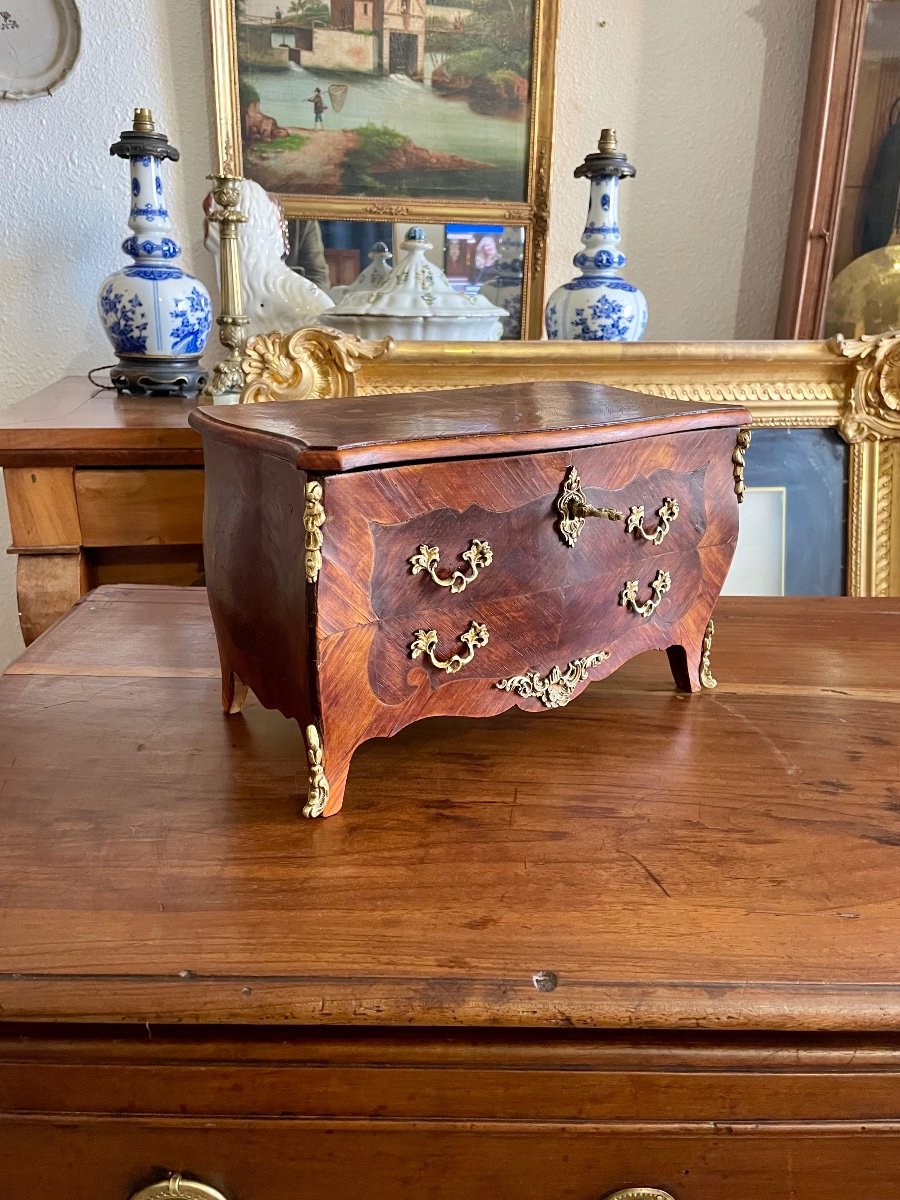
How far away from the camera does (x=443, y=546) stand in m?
0.60

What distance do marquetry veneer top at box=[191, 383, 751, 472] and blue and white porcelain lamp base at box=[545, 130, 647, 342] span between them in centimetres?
45

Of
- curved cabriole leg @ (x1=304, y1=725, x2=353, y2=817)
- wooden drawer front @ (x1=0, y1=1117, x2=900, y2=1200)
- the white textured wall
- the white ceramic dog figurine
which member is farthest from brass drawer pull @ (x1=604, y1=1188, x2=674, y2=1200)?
the white textured wall

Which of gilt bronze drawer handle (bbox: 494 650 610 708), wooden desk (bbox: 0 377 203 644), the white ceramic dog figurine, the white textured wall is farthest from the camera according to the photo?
the white textured wall

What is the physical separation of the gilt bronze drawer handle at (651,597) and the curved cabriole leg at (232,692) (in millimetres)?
321

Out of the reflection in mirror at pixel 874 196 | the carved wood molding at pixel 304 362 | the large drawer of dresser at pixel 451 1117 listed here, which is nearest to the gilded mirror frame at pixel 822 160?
the reflection in mirror at pixel 874 196

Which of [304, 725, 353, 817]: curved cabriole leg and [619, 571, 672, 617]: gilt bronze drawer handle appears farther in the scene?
[619, 571, 672, 617]: gilt bronze drawer handle

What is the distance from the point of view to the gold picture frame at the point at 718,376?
1.11 m

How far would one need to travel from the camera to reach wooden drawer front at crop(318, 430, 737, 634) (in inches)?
22.2

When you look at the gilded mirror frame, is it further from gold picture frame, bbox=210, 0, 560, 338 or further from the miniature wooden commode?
the miniature wooden commode

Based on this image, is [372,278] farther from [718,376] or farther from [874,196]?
[874,196]

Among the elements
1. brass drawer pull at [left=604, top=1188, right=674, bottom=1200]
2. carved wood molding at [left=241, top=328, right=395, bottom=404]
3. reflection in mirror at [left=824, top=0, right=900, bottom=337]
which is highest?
reflection in mirror at [left=824, top=0, right=900, bottom=337]

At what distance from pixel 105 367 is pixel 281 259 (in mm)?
321

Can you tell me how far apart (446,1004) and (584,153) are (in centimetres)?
143

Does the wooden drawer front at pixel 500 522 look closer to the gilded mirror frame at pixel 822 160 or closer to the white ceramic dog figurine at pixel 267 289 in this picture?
the white ceramic dog figurine at pixel 267 289
